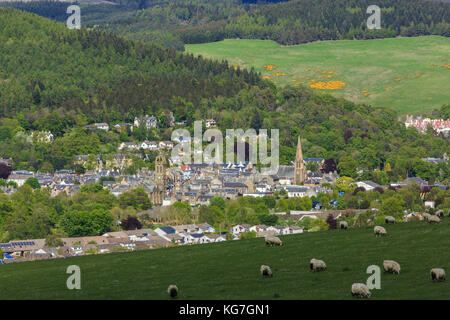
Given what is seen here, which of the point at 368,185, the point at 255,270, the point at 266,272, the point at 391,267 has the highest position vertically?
the point at 391,267

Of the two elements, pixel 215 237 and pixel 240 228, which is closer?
pixel 215 237

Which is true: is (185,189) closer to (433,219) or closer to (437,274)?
(433,219)

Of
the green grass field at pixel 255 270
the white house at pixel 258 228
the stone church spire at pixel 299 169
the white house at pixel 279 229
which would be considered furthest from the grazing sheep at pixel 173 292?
the stone church spire at pixel 299 169

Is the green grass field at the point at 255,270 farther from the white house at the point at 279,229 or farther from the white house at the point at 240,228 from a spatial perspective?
the white house at the point at 240,228

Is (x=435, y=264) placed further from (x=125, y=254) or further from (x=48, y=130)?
(x=48, y=130)

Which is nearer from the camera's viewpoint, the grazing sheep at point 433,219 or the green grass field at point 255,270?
the green grass field at point 255,270

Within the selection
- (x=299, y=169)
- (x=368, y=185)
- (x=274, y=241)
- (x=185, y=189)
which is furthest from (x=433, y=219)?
(x=299, y=169)

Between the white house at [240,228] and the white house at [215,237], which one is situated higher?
the white house at [215,237]

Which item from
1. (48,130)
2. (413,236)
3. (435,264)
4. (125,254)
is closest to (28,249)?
(125,254)
